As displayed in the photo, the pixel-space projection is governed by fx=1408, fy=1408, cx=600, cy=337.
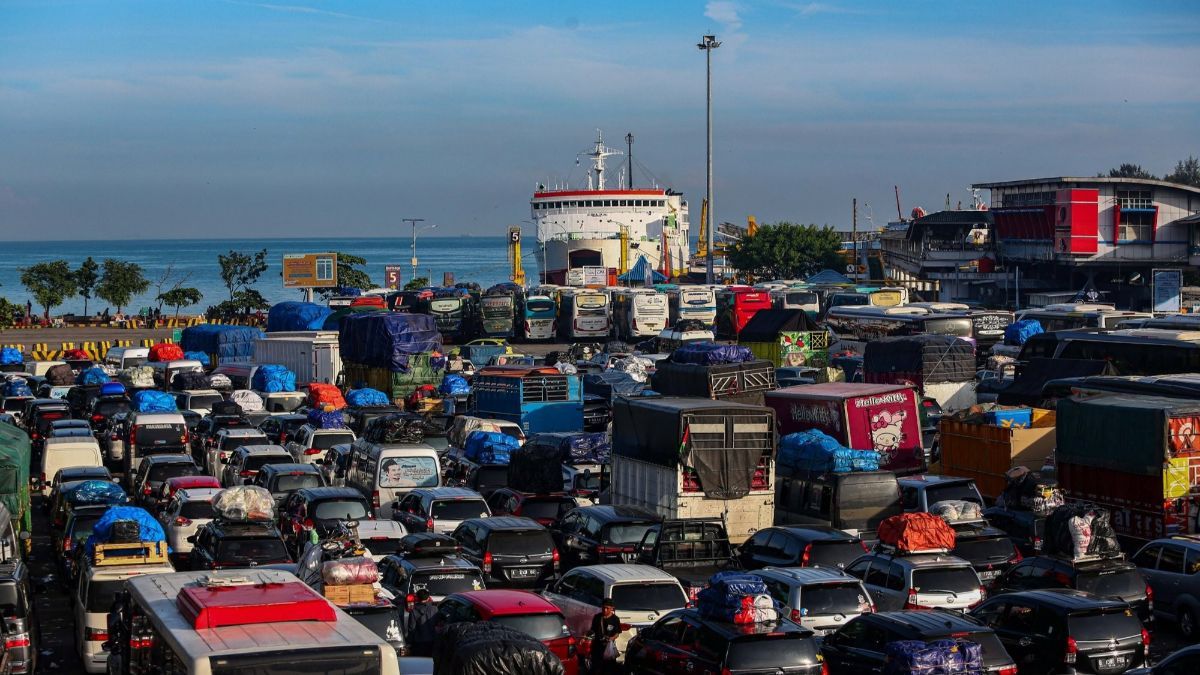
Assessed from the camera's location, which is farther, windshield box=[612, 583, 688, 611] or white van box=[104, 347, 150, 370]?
white van box=[104, 347, 150, 370]

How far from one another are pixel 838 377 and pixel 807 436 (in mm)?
17378

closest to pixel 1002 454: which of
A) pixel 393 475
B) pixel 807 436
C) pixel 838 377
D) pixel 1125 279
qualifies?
pixel 807 436

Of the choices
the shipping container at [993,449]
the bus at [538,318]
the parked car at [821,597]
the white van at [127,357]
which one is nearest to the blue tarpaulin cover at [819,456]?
the shipping container at [993,449]

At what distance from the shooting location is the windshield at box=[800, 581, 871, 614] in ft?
45.5

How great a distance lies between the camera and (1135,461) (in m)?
19.2

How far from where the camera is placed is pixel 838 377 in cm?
3828

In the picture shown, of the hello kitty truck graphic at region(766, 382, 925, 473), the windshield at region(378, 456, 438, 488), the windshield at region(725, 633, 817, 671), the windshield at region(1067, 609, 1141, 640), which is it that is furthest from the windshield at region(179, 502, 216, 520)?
the windshield at region(1067, 609, 1141, 640)

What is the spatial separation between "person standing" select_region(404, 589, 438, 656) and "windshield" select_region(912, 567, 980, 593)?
5006 millimetres

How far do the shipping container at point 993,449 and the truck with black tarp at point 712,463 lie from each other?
5269 mm

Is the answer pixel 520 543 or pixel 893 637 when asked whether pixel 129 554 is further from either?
pixel 893 637

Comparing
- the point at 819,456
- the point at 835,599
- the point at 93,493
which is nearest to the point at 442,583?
the point at 835,599

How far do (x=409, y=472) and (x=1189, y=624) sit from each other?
11621mm

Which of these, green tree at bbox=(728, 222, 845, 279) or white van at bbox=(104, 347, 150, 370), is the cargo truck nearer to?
white van at bbox=(104, 347, 150, 370)

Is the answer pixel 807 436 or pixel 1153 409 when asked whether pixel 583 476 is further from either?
pixel 1153 409
